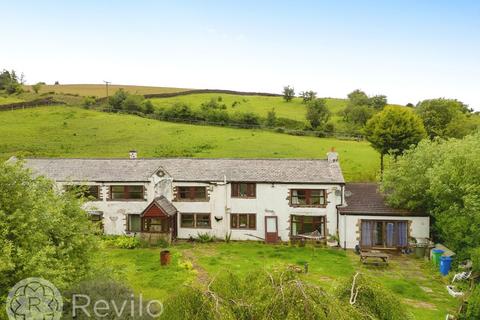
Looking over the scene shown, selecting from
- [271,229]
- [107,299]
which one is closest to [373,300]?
[107,299]

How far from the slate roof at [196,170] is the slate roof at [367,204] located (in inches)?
84.6

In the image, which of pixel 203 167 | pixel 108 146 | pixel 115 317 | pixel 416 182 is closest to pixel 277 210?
pixel 203 167

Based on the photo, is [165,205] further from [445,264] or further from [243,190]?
[445,264]

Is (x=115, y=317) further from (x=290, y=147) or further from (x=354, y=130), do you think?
(x=354, y=130)

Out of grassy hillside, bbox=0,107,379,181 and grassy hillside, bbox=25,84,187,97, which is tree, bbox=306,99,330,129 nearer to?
grassy hillside, bbox=0,107,379,181

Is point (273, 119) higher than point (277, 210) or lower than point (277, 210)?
higher

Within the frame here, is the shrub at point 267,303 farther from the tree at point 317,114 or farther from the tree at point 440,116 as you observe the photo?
the tree at point 317,114

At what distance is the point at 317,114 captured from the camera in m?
73.1

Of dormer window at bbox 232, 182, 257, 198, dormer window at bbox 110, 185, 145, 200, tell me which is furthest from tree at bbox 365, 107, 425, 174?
Answer: dormer window at bbox 110, 185, 145, 200

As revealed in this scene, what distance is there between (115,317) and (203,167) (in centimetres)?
2585

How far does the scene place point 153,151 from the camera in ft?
188

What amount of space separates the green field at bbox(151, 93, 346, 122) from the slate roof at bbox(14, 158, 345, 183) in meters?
43.2

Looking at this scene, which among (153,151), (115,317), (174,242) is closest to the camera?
(115,317)

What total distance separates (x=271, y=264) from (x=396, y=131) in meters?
26.6
